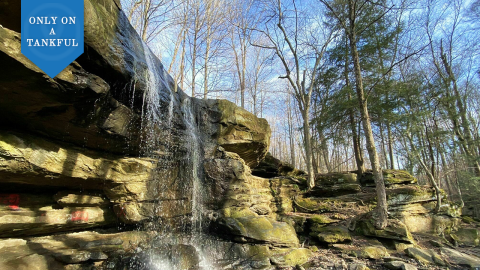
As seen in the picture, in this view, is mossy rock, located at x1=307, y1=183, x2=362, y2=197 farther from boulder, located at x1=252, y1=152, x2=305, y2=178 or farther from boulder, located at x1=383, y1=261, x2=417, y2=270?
boulder, located at x1=383, y1=261, x2=417, y2=270

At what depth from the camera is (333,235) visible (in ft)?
23.1

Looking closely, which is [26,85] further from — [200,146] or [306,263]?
[306,263]

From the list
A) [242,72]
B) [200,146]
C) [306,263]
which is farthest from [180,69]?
[306,263]

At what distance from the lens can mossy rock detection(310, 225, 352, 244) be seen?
6926 mm

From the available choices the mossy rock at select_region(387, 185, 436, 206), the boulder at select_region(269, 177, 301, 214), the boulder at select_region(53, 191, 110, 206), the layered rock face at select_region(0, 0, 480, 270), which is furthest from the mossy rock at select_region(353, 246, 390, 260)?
the boulder at select_region(53, 191, 110, 206)

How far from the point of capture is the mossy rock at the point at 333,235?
6926mm

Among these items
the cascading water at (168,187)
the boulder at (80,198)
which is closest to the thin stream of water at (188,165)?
the cascading water at (168,187)

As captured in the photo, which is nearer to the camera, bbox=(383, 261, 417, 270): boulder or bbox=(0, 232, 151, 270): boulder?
bbox=(0, 232, 151, 270): boulder

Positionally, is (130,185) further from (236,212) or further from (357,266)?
(357,266)

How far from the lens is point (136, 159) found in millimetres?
6539

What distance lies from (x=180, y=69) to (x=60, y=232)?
11798 millimetres

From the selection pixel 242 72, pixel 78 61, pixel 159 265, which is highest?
pixel 242 72

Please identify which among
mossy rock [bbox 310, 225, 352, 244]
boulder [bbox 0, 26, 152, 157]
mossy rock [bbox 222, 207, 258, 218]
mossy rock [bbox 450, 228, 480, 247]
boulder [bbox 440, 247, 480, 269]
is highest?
boulder [bbox 0, 26, 152, 157]

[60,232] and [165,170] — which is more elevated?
[165,170]
